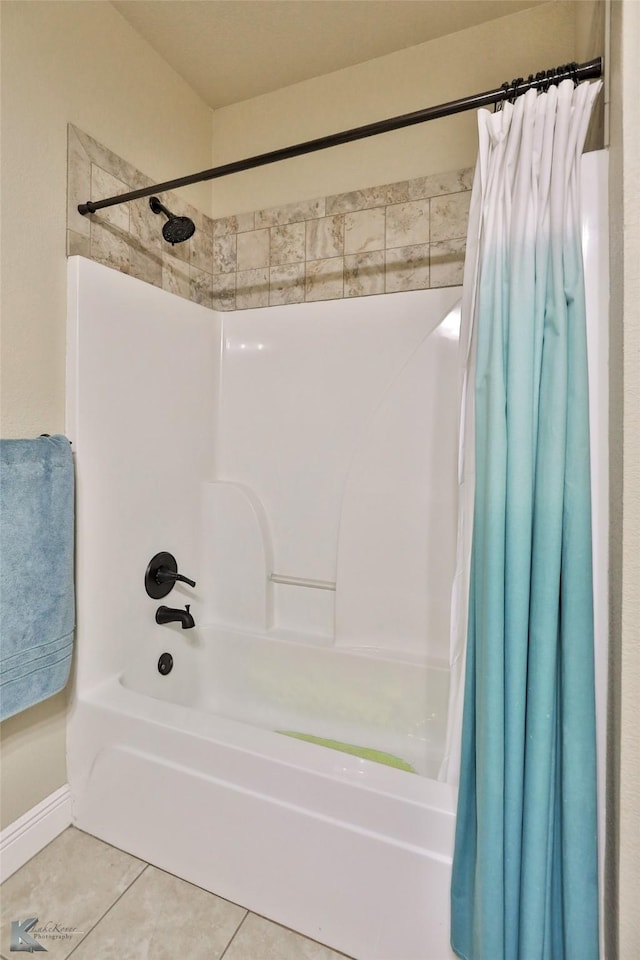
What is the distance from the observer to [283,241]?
2221 millimetres

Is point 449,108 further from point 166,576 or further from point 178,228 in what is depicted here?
point 166,576

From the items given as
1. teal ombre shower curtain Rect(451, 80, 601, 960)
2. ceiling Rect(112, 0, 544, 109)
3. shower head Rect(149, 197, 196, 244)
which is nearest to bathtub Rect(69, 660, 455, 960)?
teal ombre shower curtain Rect(451, 80, 601, 960)

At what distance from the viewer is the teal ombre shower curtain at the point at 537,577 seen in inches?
36.7

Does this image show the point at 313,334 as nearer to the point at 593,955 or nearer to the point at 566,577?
the point at 566,577

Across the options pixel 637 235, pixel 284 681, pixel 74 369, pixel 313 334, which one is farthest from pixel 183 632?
pixel 637 235

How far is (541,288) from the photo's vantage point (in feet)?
3.22

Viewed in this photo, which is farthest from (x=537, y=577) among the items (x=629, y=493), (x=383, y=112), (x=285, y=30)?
(x=285, y=30)

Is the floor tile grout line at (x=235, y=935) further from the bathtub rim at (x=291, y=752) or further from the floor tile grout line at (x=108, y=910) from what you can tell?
the bathtub rim at (x=291, y=752)

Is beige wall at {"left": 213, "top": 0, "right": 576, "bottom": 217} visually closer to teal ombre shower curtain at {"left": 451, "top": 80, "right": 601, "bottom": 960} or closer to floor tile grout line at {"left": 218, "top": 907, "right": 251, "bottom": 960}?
teal ombre shower curtain at {"left": 451, "top": 80, "right": 601, "bottom": 960}

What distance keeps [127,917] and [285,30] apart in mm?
2886

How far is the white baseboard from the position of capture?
1.42m

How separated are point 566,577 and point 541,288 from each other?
0.55 meters

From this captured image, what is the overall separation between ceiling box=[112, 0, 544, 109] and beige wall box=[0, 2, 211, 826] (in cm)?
22

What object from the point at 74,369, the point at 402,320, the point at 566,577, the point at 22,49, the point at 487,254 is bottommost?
the point at 566,577
